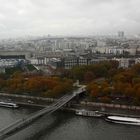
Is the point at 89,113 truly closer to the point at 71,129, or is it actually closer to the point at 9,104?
the point at 71,129

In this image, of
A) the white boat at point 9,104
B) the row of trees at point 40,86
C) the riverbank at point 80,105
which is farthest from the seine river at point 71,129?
the row of trees at point 40,86

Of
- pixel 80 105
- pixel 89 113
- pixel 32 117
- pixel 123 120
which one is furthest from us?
pixel 80 105

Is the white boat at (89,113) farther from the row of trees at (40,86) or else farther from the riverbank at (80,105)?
the row of trees at (40,86)

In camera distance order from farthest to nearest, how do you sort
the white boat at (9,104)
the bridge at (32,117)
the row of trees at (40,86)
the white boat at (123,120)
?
the row of trees at (40,86) → the white boat at (9,104) → the white boat at (123,120) → the bridge at (32,117)

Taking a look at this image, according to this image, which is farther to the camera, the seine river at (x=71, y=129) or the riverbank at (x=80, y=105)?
the riverbank at (x=80, y=105)

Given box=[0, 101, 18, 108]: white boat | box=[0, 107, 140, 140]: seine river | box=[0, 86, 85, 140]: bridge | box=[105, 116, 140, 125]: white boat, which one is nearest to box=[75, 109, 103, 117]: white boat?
box=[0, 107, 140, 140]: seine river

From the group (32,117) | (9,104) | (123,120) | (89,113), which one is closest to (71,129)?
(32,117)

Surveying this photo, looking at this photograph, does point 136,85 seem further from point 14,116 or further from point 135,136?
point 14,116

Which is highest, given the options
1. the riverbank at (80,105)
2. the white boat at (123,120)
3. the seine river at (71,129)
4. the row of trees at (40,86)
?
the row of trees at (40,86)
